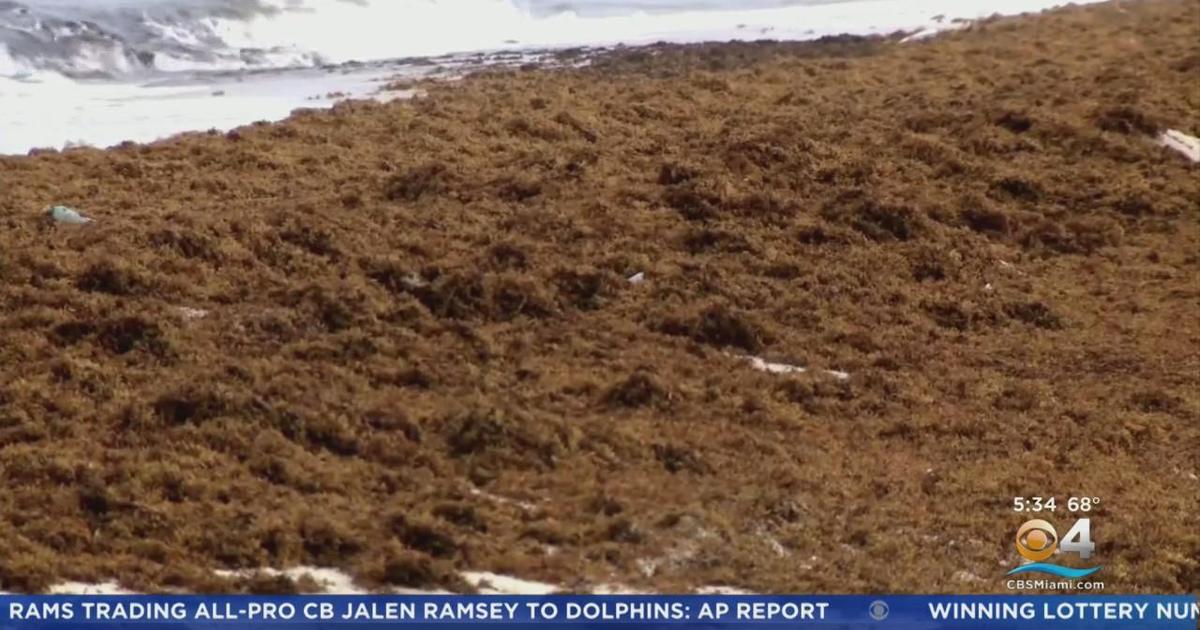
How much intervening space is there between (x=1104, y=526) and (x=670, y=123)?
35.8 ft

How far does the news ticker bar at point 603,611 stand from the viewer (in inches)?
Result: 271

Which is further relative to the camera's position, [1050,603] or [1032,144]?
[1032,144]

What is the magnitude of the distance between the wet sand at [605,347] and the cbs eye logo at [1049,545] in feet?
0.40

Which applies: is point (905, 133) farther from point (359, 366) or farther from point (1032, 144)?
point (359, 366)

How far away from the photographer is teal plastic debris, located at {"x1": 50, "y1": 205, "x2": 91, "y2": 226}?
1297 centimetres

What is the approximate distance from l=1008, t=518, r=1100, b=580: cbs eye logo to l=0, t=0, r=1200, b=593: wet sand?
12 centimetres

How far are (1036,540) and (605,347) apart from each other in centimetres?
395

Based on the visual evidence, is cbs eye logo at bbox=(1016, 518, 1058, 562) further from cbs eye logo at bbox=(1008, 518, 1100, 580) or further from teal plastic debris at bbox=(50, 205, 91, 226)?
teal plastic debris at bbox=(50, 205, 91, 226)

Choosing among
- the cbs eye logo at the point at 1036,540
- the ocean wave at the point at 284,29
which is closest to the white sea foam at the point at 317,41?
the ocean wave at the point at 284,29

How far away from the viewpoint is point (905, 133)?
1831cm

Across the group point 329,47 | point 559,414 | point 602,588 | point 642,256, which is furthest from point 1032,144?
point 329,47

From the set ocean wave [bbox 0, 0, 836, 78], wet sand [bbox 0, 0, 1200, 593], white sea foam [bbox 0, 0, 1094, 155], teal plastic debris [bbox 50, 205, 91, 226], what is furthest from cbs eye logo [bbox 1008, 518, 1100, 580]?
ocean wave [bbox 0, 0, 836, 78]

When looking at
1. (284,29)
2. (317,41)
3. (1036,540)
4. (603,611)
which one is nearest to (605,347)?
(1036,540)

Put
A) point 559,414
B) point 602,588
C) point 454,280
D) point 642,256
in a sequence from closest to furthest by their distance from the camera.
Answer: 1. point 602,588
2. point 559,414
3. point 454,280
4. point 642,256
